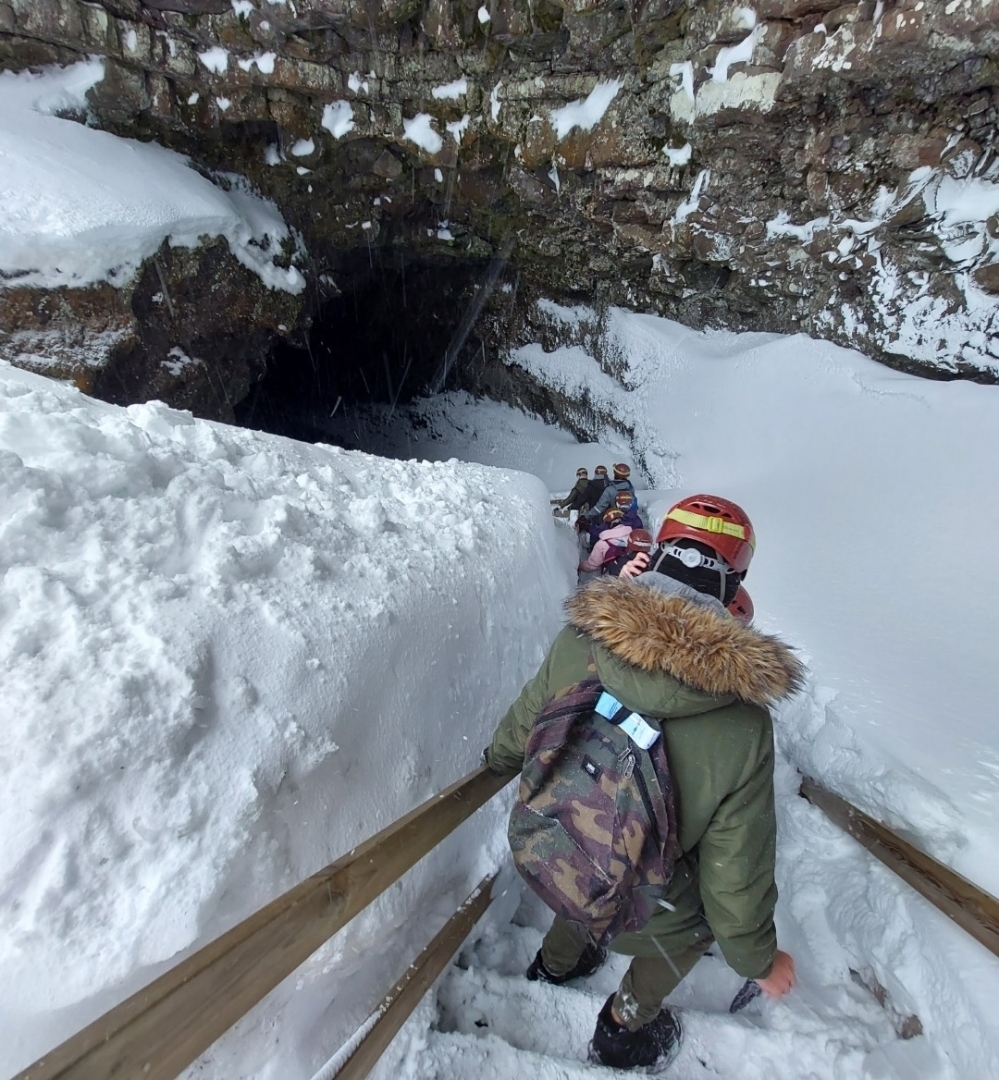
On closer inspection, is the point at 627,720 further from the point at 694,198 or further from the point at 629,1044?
the point at 694,198

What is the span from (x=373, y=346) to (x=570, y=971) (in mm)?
18535

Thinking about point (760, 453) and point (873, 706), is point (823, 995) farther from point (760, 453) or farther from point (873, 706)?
point (760, 453)

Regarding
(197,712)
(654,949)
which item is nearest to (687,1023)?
(654,949)

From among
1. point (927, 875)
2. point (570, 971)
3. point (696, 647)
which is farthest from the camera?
point (570, 971)

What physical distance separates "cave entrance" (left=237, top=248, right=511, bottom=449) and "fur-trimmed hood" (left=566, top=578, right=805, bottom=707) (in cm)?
1422

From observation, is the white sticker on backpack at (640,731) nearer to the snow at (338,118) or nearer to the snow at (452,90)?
the snow at (452,90)

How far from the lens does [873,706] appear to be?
352 centimetres

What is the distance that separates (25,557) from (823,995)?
3.33 metres

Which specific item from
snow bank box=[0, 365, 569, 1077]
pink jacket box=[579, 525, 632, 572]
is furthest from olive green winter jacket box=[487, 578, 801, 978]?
pink jacket box=[579, 525, 632, 572]

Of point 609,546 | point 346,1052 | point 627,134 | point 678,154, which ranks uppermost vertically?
point 627,134

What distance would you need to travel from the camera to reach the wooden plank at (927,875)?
2033 mm

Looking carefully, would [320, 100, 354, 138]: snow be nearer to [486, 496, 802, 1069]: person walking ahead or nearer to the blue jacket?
the blue jacket

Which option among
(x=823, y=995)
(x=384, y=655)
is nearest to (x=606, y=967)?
(x=823, y=995)

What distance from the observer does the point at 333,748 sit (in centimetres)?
208
